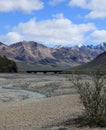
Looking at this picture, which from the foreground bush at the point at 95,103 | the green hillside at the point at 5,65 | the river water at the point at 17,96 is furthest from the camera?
the green hillside at the point at 5,65

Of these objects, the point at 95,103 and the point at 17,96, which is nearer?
the point at 95,103

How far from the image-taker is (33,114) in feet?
80.0

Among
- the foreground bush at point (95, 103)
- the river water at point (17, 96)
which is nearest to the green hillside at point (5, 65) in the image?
the river water at point (17, 96)

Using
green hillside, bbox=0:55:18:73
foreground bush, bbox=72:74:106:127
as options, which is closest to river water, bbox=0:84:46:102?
foreground bush, bbox=72:74:106:127

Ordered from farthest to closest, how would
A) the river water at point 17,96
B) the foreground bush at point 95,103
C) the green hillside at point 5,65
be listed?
the green hillside at point 5,65, the river water at point 17,96, the foreground bush at point 95,103

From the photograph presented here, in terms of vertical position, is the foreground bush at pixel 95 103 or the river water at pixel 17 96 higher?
the foreground bush at pixel 95 103

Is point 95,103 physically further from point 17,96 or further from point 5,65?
point 5,65

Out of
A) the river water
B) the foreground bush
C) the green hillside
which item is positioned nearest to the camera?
the foreground bush

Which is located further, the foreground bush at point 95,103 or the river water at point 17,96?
the river water at point 17,96

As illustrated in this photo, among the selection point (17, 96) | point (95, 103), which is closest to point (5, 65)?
point (17, 96)

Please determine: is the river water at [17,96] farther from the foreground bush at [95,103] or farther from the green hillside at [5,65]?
the green hillside at [5,65]

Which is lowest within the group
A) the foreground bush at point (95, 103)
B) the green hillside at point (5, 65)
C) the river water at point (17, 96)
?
the river water at point (17, 96)

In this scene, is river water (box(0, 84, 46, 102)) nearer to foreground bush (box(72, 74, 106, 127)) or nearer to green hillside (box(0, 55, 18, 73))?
foreground bush (box(72, 74, 106, 127))

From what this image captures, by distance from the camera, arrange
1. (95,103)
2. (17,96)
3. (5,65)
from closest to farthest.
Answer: (95,103), (17,96), (5,65)
